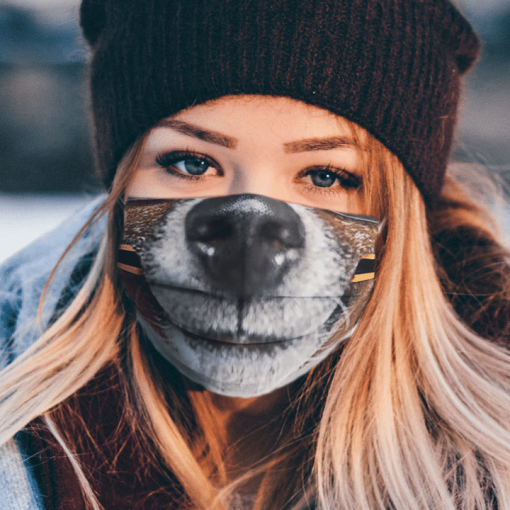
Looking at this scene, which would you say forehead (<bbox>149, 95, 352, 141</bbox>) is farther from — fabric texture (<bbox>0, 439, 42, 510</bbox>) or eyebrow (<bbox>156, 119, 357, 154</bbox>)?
fabric texture (<bbox>0, 439, 42, 510</bbox>)

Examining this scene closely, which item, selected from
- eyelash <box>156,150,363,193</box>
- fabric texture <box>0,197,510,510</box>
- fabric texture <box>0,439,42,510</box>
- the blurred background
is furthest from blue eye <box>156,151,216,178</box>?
the blurred background

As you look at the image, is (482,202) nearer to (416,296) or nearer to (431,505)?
(416,296)

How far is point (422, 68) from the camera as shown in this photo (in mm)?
1026

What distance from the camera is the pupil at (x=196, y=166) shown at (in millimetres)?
994

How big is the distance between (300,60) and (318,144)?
0.62 feet

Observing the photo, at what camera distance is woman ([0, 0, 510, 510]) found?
2.93 feet

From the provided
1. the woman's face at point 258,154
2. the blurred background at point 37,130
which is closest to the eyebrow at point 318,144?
the woman's face at point 258,154

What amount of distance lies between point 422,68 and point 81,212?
122cm

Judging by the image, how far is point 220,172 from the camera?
0.97m

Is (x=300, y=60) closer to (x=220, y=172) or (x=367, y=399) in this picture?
(x=220, y=172)

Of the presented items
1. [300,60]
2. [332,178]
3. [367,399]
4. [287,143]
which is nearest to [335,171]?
[332,178]

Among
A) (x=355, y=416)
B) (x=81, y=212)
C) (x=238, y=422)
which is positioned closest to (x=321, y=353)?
(x=355, y=416)

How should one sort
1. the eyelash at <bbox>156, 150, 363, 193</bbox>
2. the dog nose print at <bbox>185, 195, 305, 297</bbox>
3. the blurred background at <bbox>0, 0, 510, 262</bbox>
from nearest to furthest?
the dog nose print at <bbox>185, 195, 305, 297</bbox>
the eyelash at <bbox>156, 150, 363, 193</bbox>
the blurred background at <bbox>0, 0, 510, 262</bbox>

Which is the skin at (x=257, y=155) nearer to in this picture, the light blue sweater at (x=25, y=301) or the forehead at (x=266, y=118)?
the forehead at (x=266, y=118)
